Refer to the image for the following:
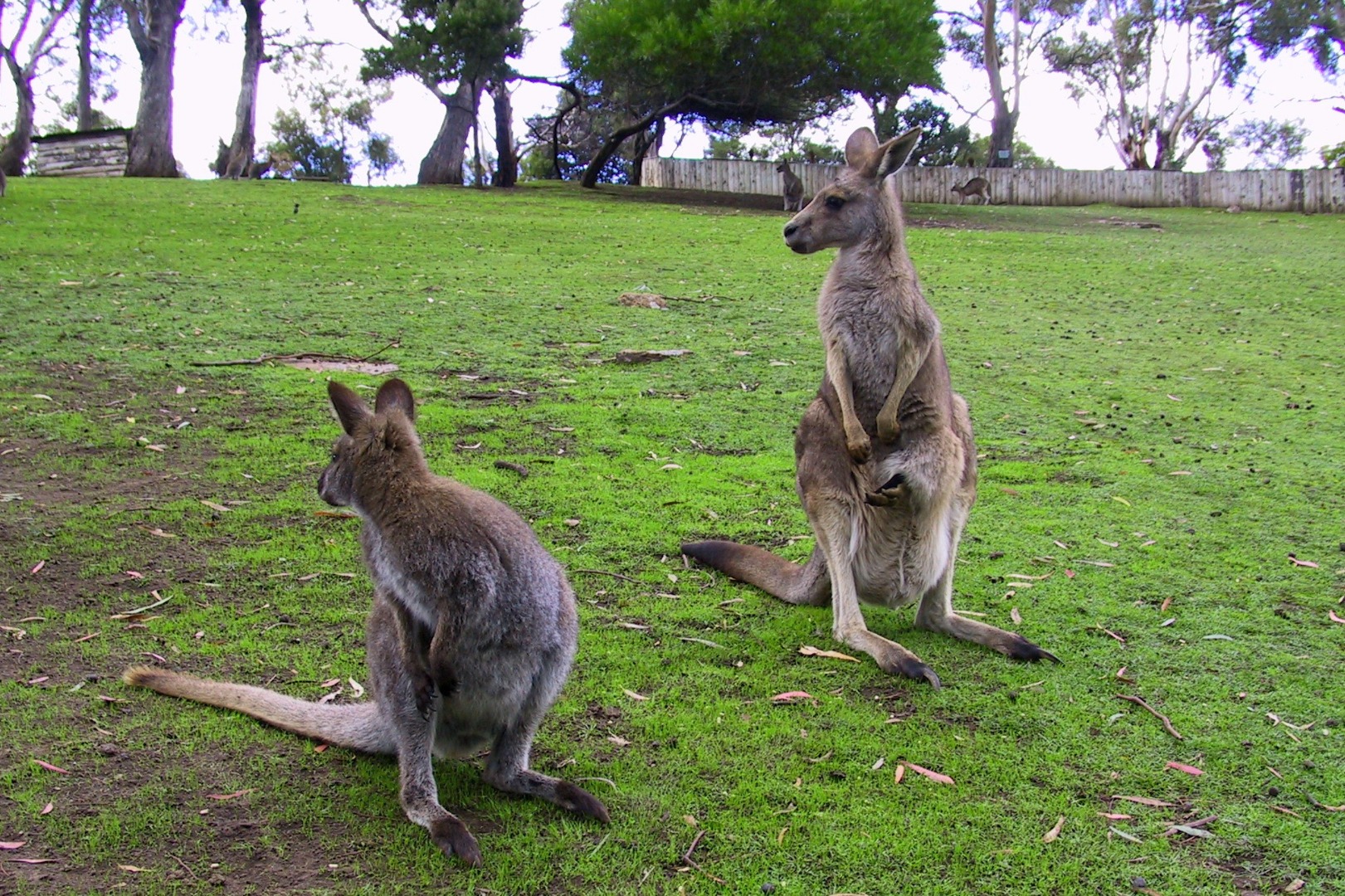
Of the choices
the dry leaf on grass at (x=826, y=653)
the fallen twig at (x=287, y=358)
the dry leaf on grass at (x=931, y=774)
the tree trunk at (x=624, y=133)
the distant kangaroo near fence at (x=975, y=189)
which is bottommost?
the dry leaf on grass at (x=931, y=774)

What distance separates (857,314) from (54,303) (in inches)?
273

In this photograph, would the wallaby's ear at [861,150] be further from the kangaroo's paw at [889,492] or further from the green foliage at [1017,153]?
the green foliage at [1017,153]

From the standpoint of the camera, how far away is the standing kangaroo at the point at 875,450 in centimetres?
391

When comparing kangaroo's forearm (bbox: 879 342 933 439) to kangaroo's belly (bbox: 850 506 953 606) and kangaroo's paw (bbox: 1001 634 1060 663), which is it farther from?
kangaroo's paw (bbox: 1001 634 1060 663)

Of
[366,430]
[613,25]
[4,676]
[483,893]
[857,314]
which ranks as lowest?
[483,893]

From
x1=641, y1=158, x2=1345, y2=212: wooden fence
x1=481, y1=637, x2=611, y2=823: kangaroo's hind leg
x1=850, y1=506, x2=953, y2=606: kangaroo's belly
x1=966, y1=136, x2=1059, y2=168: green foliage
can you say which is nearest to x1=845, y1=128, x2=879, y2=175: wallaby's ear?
x1=850, y1=506, x2=953, y2=606: kangaroo's belly

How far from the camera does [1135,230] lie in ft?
59.2

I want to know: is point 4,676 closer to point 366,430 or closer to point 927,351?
point 366,430

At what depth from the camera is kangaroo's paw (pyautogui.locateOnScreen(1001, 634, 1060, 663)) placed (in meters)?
3.73

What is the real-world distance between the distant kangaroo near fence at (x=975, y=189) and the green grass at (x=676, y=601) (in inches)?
565

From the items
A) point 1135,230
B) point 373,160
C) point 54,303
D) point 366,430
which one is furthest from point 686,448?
point 373,160

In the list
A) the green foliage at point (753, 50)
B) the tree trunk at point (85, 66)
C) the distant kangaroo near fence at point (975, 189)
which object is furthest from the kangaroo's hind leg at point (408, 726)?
the tree trunk at point (85, 66)

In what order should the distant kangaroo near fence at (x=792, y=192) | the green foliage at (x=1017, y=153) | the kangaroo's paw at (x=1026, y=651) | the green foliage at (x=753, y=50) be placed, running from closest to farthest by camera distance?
the kangaroo's paw at (x=1026, y=651) → the distant kangaroo near fence at (x=792, y=192) → the green foliage at (x=753, y=50) → the green foliage at (x=1017, y=153)

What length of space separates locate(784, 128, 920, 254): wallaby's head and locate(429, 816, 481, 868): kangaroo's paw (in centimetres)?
251
